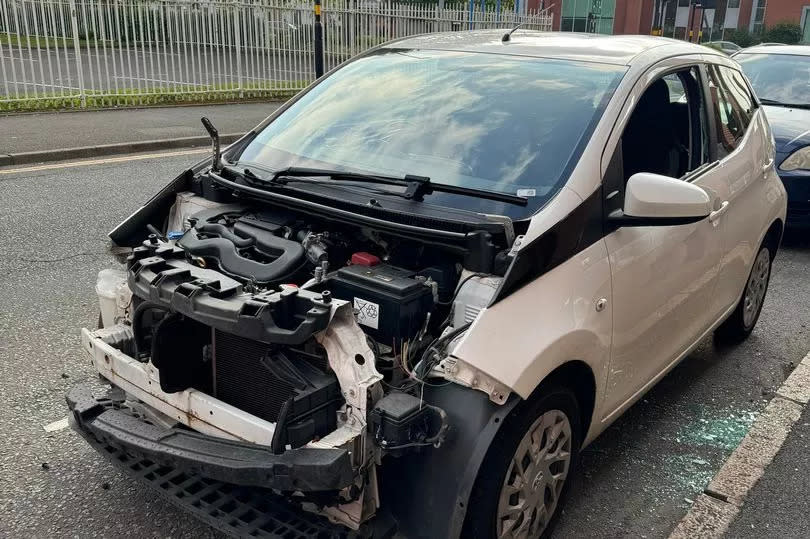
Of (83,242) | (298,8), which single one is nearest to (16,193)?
(83,242)

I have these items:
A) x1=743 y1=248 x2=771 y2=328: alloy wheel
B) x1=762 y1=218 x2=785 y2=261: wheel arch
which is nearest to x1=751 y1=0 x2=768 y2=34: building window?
x1=762 y1=218 x2=785 y2=261: wheel arch

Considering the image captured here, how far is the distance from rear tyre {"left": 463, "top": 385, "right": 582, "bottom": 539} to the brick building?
48.9m

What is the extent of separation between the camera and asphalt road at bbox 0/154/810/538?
2.97 meters

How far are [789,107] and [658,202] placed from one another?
6131 mm

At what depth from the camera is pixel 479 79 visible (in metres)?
3.52

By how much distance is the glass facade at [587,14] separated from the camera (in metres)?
50.0

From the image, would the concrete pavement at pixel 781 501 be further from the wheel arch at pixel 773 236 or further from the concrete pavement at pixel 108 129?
the concrete pavement at pixel 108 129

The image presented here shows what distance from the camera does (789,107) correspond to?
312 inches

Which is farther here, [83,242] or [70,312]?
[83,242]

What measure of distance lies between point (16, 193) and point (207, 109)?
22.5 feet

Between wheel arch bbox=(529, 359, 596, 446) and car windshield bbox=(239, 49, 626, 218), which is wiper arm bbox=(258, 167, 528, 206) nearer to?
car windshield bbox=(239, 49, 626, 218)

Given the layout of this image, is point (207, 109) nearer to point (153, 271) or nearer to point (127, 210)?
point (127, 210)

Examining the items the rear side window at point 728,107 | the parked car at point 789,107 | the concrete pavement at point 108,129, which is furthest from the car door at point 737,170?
the concrete pavement at point 108,129

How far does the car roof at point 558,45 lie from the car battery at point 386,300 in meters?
1.51
